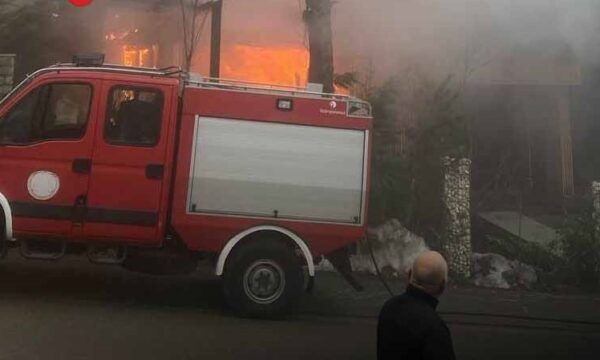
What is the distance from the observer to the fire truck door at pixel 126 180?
555 centimetres

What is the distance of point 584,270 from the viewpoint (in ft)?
26.6

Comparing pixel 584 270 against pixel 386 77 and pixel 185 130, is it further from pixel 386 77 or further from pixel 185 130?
pixel 185 130

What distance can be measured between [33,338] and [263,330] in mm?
1692

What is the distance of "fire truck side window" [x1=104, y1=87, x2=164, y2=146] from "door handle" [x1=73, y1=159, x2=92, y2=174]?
0.24 meters

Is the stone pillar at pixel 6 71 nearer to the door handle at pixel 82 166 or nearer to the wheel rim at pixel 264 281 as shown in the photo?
the door handle at pixel 82 166

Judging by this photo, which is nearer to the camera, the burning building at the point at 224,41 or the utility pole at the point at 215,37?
the utility pole at the point at 215,37

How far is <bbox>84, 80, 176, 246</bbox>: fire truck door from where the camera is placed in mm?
5551

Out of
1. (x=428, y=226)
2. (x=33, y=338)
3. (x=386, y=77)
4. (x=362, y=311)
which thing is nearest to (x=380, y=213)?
(x=428, y=226)

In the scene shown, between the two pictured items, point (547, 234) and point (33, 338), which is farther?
point (547, 234)

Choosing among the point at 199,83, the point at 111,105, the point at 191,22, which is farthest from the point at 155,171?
the point at 191,22

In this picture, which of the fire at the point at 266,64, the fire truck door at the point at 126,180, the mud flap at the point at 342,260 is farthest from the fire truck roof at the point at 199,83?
the fire at the point at 266,64

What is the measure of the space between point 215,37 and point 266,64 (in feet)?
3.87

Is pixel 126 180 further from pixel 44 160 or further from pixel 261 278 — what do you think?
pixel 261 278

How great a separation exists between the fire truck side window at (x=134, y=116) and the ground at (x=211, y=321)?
56.4 inches
